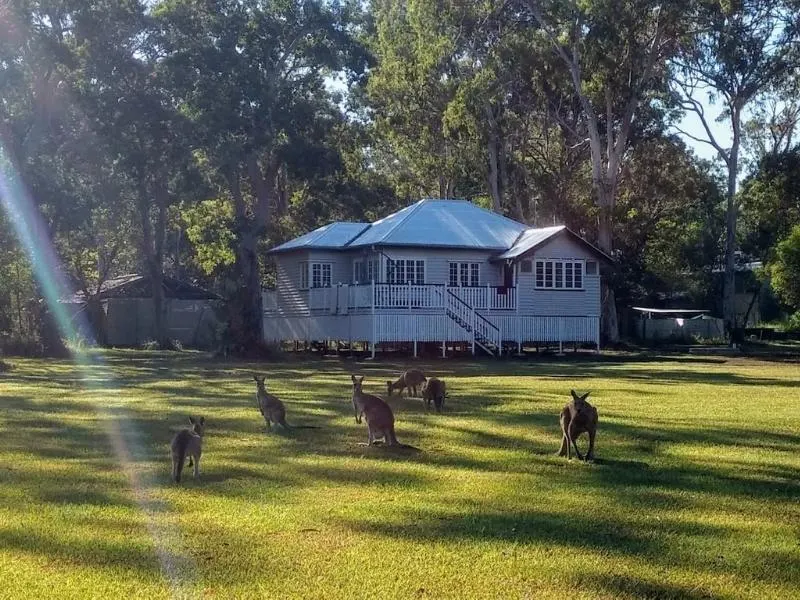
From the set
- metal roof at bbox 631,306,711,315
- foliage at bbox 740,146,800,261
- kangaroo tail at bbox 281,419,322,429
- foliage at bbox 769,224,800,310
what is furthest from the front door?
kangaroo tail at bbox 281,419,322,429

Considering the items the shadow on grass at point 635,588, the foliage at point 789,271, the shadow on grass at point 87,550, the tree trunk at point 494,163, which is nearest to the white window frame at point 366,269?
the tree trunk at point 494,163

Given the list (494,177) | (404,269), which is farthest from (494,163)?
(404,269)

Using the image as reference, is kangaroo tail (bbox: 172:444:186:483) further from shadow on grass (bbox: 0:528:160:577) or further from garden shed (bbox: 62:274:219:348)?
garden shed (bbox: 62:274:219:348)

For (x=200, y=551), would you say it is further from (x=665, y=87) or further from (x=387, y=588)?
(x=665, y=87)

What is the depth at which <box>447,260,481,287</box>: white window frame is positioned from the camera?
40719 millimetres

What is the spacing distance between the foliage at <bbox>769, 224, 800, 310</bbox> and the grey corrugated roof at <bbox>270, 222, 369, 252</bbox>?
15.9 metres

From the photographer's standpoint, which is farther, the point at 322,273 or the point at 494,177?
the point at 494,177

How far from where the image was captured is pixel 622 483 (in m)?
9.98

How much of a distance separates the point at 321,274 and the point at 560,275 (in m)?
8.94

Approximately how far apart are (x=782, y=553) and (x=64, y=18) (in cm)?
3614

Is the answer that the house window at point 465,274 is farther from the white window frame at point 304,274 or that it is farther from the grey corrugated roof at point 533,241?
the white window frame at point 304,274

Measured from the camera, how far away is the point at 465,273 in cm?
4097

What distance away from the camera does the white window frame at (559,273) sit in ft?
134

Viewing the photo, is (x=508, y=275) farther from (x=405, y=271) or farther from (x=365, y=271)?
(x=365, y=271)
